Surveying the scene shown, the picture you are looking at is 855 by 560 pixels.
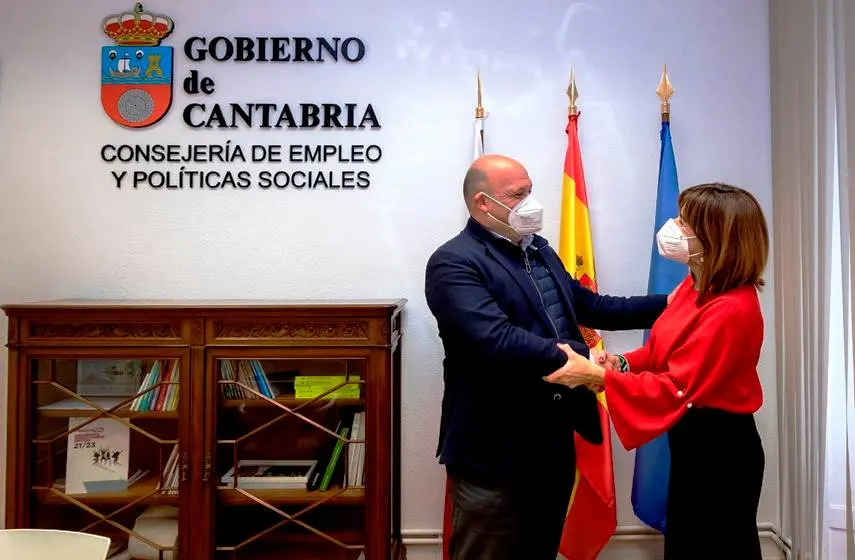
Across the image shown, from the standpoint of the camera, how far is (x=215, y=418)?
2.28m

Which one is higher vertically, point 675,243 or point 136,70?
point 136,70

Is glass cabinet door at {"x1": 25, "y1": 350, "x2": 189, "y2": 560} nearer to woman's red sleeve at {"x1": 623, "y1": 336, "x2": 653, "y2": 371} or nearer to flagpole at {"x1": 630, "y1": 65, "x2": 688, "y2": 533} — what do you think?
woman's red sleeve at {"x1": 623, "y1": 336, "x2": 653, "y2": 371}

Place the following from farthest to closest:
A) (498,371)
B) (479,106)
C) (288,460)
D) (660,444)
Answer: (479,106) < (660,444) < (288,460) < (498,371)

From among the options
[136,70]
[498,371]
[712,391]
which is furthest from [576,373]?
[136,70]

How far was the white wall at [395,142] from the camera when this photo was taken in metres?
2.73

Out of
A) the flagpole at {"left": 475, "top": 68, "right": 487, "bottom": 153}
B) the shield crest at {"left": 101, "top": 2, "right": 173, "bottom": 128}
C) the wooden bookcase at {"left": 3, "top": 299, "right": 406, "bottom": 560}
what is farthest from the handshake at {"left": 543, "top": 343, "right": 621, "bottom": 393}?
the shield crest at {"left": 101, "top": 2, "right": 173, "bottom": 128}

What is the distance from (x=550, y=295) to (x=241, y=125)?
4.99 ft

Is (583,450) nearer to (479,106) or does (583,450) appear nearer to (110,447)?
(479,106)

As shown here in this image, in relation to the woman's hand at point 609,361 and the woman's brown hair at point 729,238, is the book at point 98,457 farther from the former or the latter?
the woman's brown hair at point 729,238

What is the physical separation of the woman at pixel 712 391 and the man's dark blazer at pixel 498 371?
0.36 feet

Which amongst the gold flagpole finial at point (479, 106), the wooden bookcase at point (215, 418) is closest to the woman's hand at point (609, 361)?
the wooden bookcase at point (215, 418)

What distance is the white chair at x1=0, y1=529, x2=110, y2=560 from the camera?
1.42 metres

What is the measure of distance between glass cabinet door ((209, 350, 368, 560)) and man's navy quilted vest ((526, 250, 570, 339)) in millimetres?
668

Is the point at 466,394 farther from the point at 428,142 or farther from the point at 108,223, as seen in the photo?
the point at 108,223
